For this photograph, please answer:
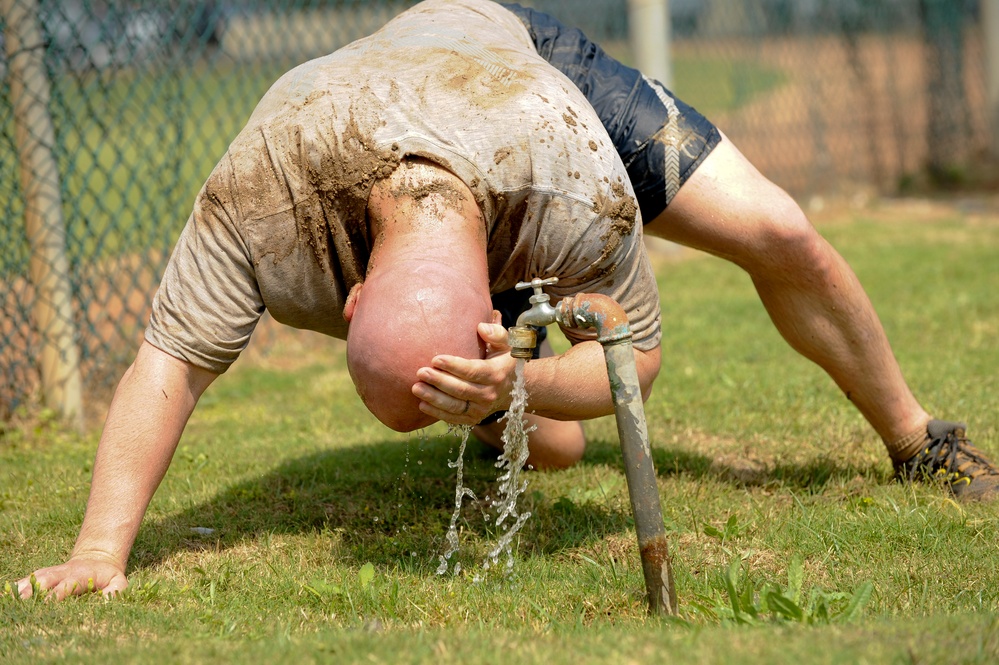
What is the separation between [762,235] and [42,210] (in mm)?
2857

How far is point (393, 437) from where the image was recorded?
13.2 feet

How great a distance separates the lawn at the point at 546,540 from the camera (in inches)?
85.9

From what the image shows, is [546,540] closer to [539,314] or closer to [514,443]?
[514,443]

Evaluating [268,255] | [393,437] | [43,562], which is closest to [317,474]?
[393,437]

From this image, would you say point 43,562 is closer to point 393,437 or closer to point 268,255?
point 268,255

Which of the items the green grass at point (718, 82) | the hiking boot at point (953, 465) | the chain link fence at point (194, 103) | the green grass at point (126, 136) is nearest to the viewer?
the hiking boot at point (953, 465)

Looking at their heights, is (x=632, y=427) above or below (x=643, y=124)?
below

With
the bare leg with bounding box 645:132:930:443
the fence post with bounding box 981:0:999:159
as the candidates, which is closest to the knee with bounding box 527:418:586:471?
the bare leg with bounding box 645:132:930:443

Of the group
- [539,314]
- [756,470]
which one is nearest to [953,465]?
[756,470]

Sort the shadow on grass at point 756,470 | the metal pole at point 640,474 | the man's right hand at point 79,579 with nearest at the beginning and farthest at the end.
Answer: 1. the metal pole at point 640,474
2. the man's right hand at point 79,579
3. the shadow on grass at point 756,470

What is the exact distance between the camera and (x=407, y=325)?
85.6 inches

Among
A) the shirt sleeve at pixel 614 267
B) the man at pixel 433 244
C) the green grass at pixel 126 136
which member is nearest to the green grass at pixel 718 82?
the green grass at pixel 126 136

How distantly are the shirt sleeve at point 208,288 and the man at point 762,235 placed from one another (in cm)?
105

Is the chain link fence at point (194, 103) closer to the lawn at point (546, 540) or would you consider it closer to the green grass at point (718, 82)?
the green grass at point (718, 82)
